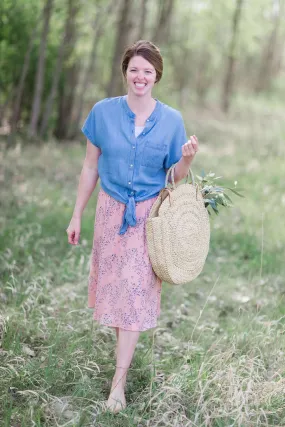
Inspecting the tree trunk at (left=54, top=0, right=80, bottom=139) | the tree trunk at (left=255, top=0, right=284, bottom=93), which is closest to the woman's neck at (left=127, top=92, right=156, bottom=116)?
the tree trunk at (left=54, top=0, right=80, bottom=139)

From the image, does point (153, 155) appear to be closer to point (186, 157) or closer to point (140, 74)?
point (186, 157)

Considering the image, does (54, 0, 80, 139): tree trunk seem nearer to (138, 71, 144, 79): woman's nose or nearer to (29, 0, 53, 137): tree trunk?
(29, 0, 53, 137): tree trunk

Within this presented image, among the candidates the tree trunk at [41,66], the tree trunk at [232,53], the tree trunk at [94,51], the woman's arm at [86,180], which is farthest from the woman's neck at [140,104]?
the tree trunk at [232,53]

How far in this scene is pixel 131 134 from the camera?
375 cm

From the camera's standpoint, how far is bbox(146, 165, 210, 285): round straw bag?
369 cm

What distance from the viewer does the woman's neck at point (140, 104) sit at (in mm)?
3777

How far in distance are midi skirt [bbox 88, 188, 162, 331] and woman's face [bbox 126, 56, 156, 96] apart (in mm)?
660

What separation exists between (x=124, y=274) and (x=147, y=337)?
3.96ft

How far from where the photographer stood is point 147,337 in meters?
4.84

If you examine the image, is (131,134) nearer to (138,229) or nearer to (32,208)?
(138,229)

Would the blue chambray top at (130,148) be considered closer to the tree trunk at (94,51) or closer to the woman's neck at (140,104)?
the woman's neck at (140,104)

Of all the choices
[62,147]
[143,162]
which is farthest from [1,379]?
[62,147]

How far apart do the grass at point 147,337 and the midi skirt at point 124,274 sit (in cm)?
37

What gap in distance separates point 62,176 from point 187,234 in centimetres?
706
